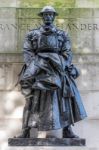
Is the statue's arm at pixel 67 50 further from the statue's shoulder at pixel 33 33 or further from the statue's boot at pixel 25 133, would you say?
the statue's boot at pixel 25 133

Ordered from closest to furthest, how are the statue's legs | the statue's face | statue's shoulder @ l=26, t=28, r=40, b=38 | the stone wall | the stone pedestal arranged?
the stone pedestal
the statue's legs
the statue's face
statue's shoulder @ l=26, t=28, r=40, b=38
the stone wall

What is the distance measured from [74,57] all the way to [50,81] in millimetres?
1272

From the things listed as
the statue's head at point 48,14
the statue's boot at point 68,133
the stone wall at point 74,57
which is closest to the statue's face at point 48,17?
the statue's head at point 48,14

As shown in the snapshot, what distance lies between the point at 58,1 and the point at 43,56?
1842 mm

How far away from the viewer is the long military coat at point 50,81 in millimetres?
9164

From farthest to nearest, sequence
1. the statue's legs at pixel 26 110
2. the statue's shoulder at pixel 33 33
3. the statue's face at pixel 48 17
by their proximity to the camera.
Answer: the statue's shoulder at pixel 33 33
the statue's face at pixel 48 17
the statue's legs at pixel 26 110

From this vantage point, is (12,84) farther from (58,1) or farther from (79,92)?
(58,1)

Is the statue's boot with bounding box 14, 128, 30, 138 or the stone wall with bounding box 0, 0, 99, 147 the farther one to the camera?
the stone wall with bounding box 0, 0, 99, 147

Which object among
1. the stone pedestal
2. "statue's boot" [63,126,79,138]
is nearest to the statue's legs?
the stone pedestal

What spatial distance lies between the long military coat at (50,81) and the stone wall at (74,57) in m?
0.62

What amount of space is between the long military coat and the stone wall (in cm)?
62

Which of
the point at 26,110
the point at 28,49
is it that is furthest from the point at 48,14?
the point at 26,110

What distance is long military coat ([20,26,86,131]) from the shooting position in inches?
361

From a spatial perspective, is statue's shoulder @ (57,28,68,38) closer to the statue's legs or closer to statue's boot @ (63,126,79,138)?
the statue's legs
